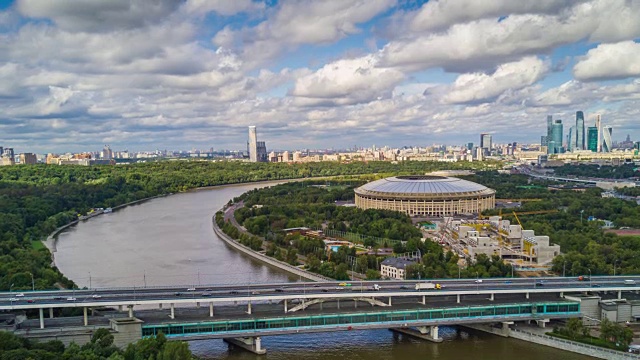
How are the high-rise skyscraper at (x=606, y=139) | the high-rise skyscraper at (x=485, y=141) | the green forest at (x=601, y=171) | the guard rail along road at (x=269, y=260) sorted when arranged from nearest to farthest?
1. the guard rail along road at (x=269, y=260)
2. the green forest at (x=601, y=171)
3. the high-rise skyscraper at (x=606, y=139)
4. the high-rise skyscraper at (x=485, y=141)

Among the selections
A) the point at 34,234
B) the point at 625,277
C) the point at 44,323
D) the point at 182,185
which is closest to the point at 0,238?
the point at 34,234

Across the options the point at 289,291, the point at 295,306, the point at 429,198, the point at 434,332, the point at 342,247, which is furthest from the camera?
the point at 429,198

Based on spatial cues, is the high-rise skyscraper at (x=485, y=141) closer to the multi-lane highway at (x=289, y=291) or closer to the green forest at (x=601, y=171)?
the green forest at (x=601, y=171)

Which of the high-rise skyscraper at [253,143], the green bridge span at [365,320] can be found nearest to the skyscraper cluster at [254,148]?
the high-rise skyscraper at [253,143]

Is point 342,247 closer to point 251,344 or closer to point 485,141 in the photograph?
point 251,344

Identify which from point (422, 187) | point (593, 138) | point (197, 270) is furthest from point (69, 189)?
Answer: point (593, 138)

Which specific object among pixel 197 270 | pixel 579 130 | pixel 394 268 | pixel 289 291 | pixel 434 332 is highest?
pixel 579 130

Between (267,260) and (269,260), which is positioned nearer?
(269,260)
